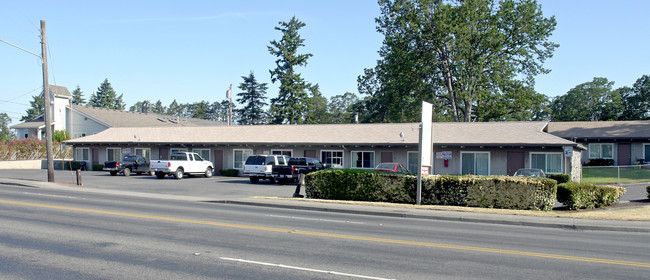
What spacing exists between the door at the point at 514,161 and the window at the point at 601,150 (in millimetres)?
19223

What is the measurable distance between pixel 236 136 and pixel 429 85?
71.1 ft

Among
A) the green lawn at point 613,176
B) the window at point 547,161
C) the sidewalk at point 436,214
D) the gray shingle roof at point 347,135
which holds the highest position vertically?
the gray shingle roof at point 347,135

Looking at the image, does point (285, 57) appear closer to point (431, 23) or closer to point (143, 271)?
point (431, 23)

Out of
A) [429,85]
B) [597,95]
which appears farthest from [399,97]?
[597,95]

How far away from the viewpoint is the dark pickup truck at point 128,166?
39844 millimetres

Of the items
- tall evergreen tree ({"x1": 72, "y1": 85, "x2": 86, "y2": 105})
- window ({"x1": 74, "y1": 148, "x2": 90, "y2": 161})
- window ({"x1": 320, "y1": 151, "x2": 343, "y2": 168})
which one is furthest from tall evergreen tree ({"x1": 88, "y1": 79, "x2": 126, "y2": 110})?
window ({"x1": 320, "y1": 151, "x2": 343, "y2": 168})

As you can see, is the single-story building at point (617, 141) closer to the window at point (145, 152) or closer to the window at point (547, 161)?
the window at point (547, 161)

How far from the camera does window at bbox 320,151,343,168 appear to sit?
1500 inches

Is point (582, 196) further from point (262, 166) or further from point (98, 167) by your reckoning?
point (98, 167)

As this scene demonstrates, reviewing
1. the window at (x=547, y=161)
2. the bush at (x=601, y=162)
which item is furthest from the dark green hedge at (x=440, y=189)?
the bush at (x=601, y=162)

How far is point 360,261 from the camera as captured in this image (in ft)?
30.0

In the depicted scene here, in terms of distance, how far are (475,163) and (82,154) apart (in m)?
38.4

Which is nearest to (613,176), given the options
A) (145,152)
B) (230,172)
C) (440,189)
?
(440,189)

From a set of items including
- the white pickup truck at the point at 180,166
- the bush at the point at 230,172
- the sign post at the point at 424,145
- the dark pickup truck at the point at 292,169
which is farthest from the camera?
the bush at the point at 230,172
